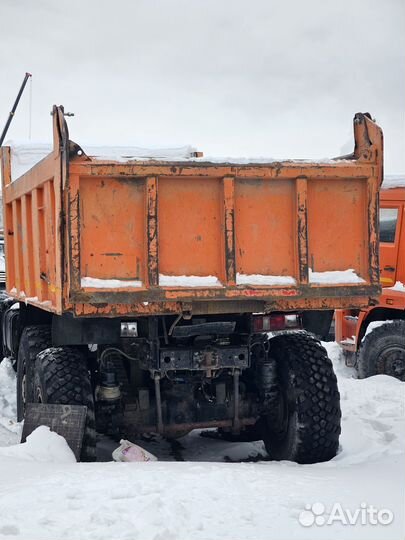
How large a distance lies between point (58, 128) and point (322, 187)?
1.97m

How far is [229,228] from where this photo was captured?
18.5 ft

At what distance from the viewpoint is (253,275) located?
574cm

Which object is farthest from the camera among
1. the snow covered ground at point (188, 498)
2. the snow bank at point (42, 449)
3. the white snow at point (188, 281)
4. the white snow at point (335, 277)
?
the white snow at point (335, 277)

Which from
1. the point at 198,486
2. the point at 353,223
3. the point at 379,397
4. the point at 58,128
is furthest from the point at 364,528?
the point at 379,397

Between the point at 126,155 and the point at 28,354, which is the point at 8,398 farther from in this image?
the point at 126,155

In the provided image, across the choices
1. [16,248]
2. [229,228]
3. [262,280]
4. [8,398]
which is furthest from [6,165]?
[262,280]

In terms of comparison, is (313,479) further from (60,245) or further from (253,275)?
(60,245)

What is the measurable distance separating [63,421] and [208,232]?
171 centimetres

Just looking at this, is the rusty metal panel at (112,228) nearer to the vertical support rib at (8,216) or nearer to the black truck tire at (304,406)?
the black truck tire at (304,406)

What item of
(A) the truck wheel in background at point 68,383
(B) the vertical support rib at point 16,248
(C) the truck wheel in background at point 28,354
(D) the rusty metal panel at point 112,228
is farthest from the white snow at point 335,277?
(B) the vertical support rib at point 16,248

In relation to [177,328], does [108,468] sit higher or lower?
lower

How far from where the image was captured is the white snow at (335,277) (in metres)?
5.86

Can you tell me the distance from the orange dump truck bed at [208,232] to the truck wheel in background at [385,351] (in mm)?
3831

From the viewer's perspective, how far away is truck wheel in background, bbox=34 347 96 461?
5.78 metres
